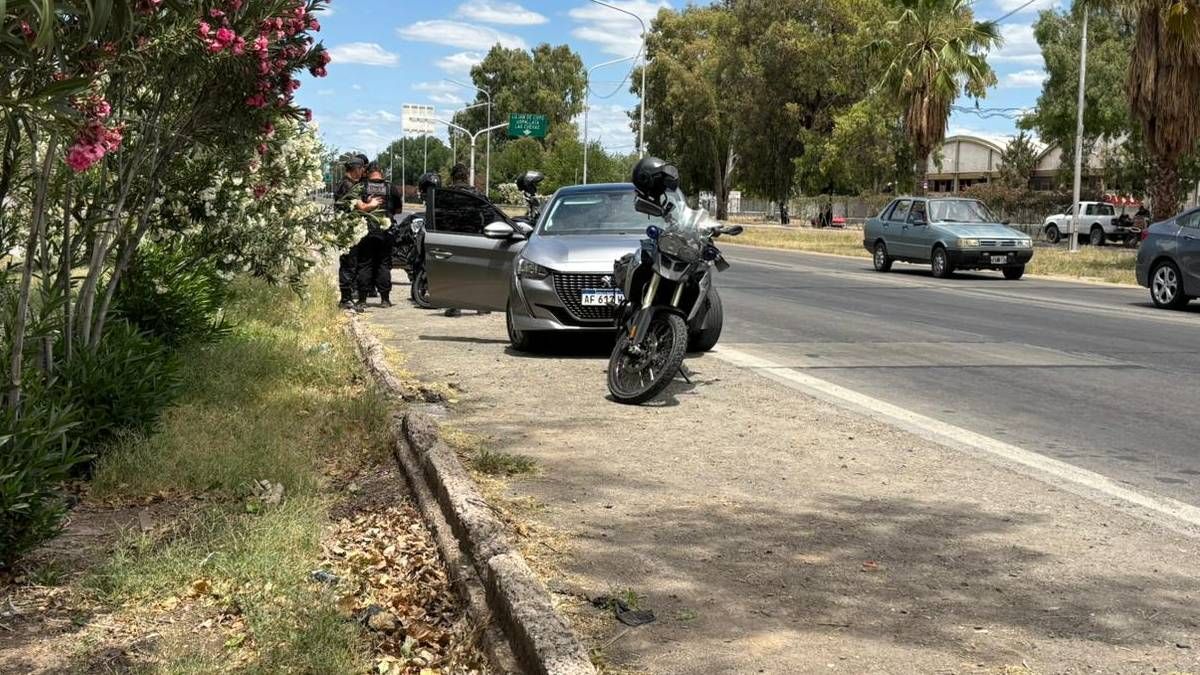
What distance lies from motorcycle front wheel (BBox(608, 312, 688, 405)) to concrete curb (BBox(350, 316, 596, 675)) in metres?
1.99

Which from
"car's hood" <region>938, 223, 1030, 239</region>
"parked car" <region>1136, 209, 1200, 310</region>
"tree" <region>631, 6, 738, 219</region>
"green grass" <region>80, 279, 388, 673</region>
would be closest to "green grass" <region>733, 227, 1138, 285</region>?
"car's hood" <region>938, 223, 1030, 239</region>

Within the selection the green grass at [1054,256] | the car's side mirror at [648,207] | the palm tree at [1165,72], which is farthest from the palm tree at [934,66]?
the car's side mirror at [648,207]

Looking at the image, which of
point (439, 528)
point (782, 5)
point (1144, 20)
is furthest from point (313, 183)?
point (782, 5)

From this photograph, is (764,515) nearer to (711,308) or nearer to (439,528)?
(439,528)

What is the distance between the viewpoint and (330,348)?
10.2 m

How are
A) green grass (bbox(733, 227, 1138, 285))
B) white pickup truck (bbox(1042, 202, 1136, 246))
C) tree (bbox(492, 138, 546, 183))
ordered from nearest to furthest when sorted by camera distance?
green grass (bbox(733, 227, 1138, 285)) → white pickup truck (bbox(1042, 202, 1136, 246)) → tree (bbox(492, 138, 546, 183))

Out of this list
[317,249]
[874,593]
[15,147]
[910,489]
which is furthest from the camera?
[317,249]

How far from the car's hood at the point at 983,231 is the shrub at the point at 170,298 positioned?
1858 centimetres

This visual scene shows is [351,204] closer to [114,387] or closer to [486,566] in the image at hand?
[114,387]

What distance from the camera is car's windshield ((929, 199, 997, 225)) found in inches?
1024

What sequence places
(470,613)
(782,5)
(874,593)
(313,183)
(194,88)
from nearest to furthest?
(470,613) < (874,593) < (194,88) < (313,183) < (782,5)

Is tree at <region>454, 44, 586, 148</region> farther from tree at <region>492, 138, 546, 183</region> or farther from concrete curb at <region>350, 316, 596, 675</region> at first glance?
concrete curb at <region>350, 316, 596, 675</region>

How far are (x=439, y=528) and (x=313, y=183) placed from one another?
8.85 m

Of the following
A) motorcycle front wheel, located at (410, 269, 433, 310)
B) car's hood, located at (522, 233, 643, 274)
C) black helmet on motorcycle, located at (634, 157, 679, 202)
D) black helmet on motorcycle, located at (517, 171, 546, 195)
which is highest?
black helmet on motorcycle, located at (517, 171, 546, 195)
